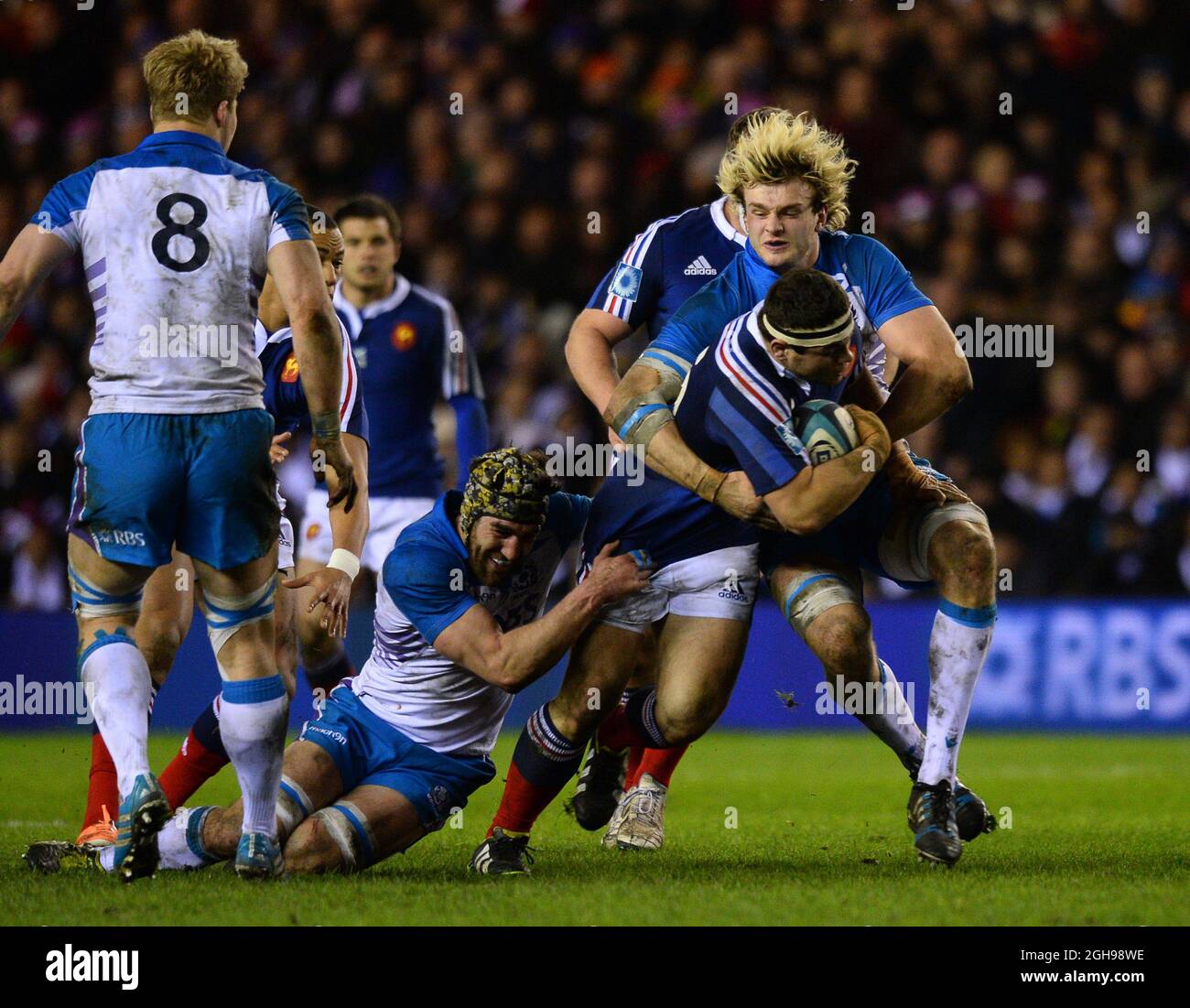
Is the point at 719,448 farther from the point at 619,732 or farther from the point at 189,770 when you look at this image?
the point at 189,770

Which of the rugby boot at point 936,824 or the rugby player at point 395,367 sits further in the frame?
the rugby player at point 395,367

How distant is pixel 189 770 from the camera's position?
533 centimetres

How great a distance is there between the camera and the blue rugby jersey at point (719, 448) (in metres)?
4.86

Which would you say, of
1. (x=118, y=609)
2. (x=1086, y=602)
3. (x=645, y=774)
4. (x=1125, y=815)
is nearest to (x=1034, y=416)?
(x=1086, y=602)

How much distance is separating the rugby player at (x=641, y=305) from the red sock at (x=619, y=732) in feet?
0.18

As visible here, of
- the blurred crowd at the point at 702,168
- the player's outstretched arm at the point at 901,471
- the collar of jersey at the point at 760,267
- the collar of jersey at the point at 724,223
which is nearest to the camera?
the player's outstretched arm at the point at 901,471

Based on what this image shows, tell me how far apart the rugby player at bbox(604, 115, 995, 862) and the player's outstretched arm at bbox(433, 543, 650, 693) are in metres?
0.46

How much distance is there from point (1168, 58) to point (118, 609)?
11015 millimetres

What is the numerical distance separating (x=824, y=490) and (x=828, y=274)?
0.80 metres

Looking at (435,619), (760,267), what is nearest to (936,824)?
(435,619)

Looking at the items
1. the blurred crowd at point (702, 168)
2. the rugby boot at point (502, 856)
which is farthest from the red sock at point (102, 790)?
the blurred crowd at point (702, 168)

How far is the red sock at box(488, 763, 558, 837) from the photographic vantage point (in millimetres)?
4918

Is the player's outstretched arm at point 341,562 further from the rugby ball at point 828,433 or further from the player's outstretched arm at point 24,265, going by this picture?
the rugby ball at point 828,433
